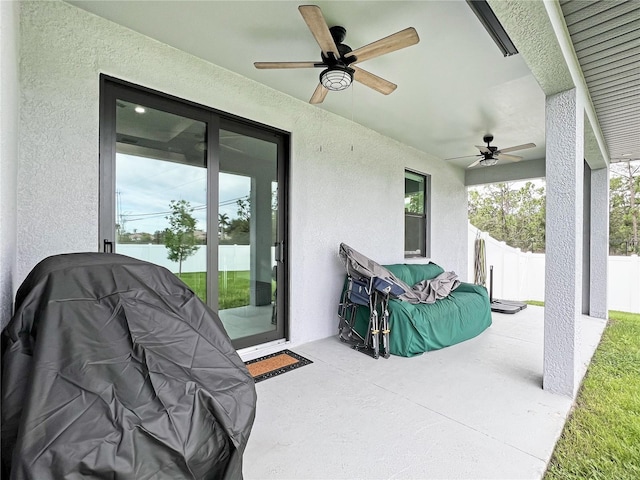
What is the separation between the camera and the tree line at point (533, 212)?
40.6ft

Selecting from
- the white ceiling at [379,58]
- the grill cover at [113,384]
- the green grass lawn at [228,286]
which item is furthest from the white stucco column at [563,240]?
the green grass lawn at [228,286]

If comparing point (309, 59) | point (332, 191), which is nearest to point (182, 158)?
point (309, 59)

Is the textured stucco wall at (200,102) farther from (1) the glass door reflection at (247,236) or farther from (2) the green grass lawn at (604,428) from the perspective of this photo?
(2) the green grass lawn at (604,428)

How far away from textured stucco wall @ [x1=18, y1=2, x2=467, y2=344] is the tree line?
1190 centimetres

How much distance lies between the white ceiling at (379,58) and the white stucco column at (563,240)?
74cm

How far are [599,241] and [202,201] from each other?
5973 millimetres

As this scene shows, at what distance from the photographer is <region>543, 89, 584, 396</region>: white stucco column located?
2434 millimetres

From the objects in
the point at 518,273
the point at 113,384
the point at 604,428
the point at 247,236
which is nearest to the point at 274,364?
the point at 247,236

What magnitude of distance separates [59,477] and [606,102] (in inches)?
193

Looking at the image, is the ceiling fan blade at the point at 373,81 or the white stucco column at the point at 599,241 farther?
the white stucco column at the point at 599,241

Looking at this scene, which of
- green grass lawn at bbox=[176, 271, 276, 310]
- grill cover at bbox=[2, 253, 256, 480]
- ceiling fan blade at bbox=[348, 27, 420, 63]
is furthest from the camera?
green grass lawn at bbox=[176, 271, 276, 310]

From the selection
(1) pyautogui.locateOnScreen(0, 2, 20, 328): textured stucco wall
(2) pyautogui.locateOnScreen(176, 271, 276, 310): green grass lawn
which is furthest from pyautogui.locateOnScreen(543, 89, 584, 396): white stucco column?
(1) pyautogui.locateOnScreen(0, 2, 20, 328): textured stucco wall

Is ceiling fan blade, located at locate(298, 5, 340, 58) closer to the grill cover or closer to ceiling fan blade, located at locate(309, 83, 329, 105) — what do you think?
ceiling fan blade, located at locate(309, 83, 329, 105)

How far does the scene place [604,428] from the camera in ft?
6.64
